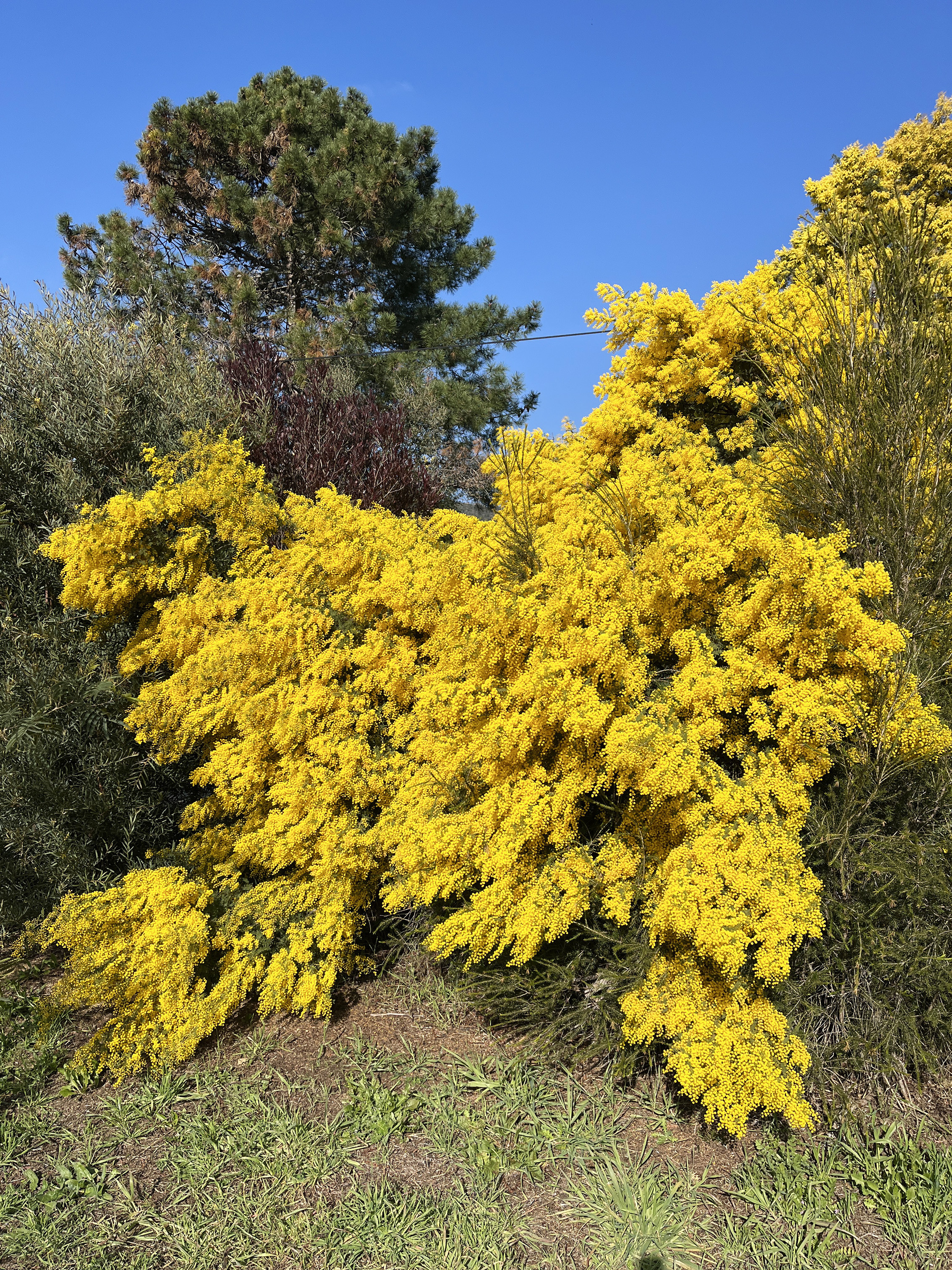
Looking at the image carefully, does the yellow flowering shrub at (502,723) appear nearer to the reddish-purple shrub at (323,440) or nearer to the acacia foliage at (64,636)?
the acacia foliage at (64,636)

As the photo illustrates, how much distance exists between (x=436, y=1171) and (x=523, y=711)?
1947 millimetres

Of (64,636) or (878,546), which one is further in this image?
(64,636)

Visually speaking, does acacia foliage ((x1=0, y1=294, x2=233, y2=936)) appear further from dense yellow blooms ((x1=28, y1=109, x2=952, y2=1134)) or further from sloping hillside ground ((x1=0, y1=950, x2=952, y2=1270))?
sloping hillside ground ((x1=0, y1=950, x2=952, y2=1270))

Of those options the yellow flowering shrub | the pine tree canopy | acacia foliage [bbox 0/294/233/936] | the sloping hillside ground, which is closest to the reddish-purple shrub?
acacia foliage [bbox 0/294/233/936]

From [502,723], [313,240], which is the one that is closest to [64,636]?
[502,723]

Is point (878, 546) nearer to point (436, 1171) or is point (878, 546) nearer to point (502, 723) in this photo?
point (502, 723)

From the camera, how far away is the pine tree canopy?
1424cm

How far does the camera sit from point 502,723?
3.55m

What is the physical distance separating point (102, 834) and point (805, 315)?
18.1 feet

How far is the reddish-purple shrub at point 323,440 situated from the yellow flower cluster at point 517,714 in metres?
1.41

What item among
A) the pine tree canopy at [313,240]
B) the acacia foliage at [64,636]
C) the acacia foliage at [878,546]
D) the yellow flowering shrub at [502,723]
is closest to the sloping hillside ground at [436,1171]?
the yellow flowering shrub at [502,723]

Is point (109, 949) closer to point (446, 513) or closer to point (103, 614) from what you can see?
point (103, 614)

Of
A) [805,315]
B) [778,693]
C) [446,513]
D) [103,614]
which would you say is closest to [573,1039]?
[778,693]

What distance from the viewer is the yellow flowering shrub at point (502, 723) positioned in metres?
3.19
